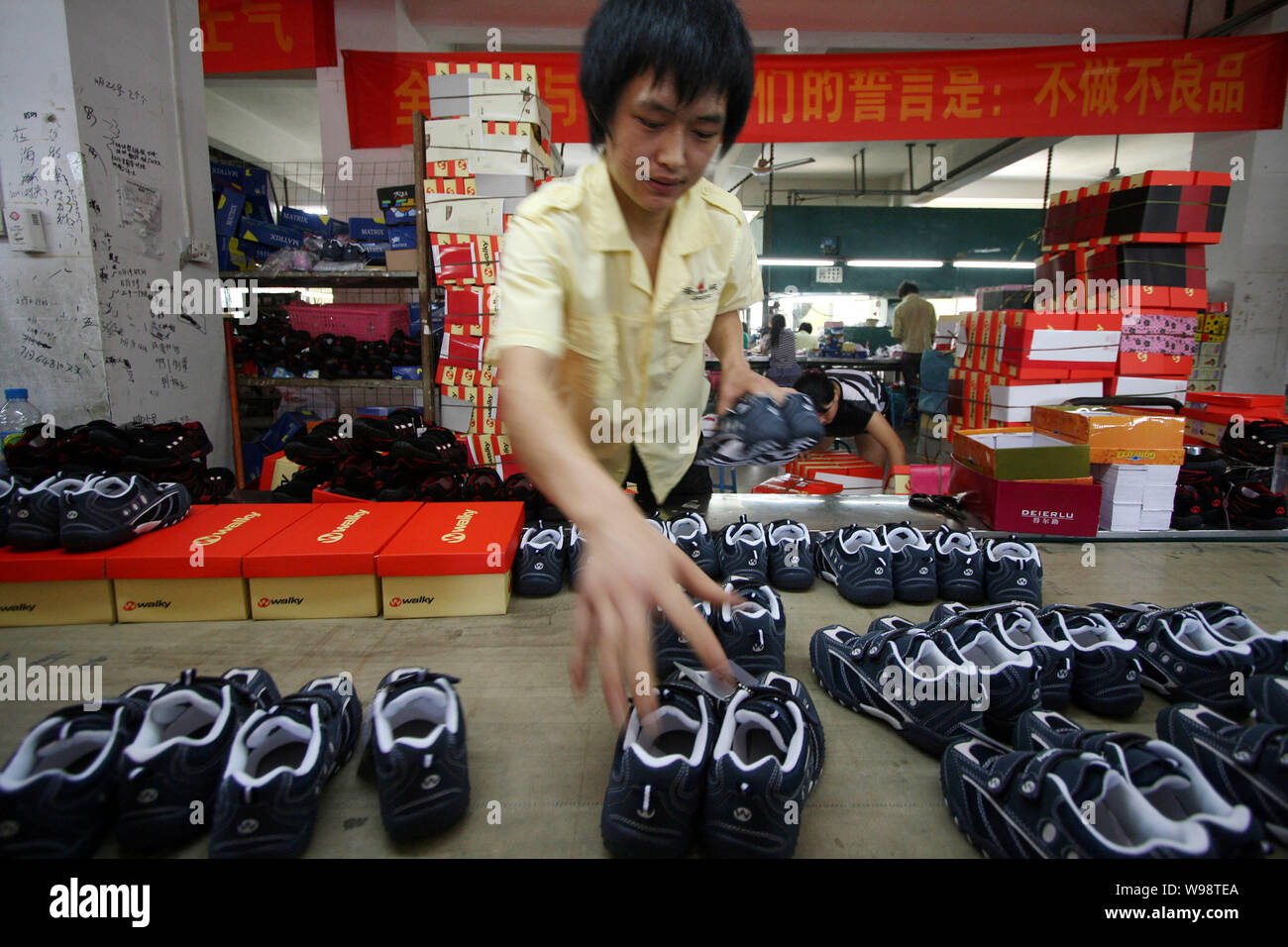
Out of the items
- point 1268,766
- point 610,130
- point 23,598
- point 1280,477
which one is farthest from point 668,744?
point 1280,477

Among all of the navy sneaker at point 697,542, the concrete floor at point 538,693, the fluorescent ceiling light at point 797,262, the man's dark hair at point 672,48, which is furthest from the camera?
the fluorescent ceiling light at point 797,262

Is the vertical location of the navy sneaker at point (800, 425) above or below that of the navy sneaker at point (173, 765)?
above

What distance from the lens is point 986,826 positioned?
3.28ft

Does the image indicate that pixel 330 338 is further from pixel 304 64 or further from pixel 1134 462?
pixel 1134 462

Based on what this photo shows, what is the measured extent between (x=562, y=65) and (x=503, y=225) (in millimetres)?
1731

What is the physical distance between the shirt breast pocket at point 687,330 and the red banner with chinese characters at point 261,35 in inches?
186

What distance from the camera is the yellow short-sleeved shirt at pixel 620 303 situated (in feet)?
3.40

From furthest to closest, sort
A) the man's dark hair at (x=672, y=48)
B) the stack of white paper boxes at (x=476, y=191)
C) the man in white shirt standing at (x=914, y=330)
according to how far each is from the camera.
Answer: the man in white shirt standing at (x=914, y=330)
the stack of white paper boxes at (x=476, y=191)
the man's dark hair at (x=672, y=48)

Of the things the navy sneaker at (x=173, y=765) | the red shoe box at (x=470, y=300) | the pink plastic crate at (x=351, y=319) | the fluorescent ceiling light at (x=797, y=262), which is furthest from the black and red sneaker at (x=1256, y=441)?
the fluorescent ceiling light at (x=797, y=262)

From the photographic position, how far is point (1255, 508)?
105 inches

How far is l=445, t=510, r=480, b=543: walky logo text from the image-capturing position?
6.23 ft

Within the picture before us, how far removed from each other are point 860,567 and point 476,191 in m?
3.53

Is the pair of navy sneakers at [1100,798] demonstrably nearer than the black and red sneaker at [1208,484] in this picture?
Yes

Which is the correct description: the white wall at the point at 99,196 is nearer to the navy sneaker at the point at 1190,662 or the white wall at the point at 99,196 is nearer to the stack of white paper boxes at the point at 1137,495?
the navy sneaker at the point at 1190,662
